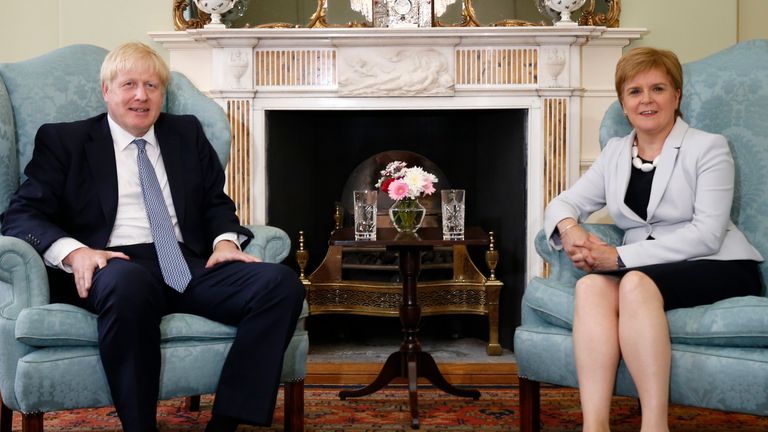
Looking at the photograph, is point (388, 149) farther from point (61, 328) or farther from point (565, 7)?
point (61, 328)

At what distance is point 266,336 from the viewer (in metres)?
2.01

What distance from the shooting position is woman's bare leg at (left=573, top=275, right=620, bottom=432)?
192 centimetres

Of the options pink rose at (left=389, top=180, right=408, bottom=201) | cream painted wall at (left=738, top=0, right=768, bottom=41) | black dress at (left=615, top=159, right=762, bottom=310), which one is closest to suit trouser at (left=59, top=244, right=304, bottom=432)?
pink rose at (left=389, top=180, right=408, bottom=201)

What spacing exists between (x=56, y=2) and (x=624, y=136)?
2.26 metres

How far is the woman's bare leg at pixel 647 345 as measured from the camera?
1.85 meters

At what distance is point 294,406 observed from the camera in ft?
7.33

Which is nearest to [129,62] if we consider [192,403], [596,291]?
[192,403]

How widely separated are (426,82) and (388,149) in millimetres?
520

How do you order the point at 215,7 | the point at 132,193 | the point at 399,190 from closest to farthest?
the point at 132,193 < the point at 399,190 < the point at 215,7

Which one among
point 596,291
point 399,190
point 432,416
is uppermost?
point 399,190

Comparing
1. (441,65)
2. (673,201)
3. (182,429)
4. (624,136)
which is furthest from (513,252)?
(182,429)

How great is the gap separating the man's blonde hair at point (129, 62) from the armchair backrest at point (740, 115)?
127 cm

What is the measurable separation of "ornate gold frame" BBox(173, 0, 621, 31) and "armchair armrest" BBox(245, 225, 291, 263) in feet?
3.91

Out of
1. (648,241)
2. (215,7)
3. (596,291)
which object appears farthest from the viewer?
(215,7)
